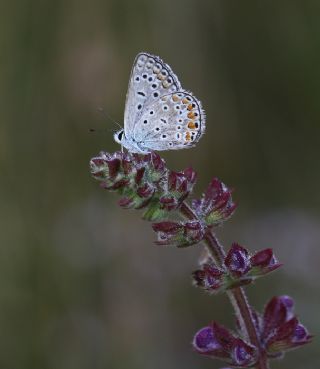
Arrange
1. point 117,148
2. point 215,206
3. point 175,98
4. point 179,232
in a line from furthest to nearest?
point 117,148 → point 175,98 → point 215,206 → point 179,232

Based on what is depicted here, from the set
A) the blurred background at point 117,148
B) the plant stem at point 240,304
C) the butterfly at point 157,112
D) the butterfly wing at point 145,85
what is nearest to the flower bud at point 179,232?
the plant stem at point 240,304

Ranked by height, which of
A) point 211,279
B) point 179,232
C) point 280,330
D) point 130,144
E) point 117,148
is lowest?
point 280,330

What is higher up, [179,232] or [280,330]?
[179,232]

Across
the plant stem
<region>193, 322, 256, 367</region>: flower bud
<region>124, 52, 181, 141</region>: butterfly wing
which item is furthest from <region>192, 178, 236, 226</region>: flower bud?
<region>124, 52, 181, 141</region>: butterfly wing

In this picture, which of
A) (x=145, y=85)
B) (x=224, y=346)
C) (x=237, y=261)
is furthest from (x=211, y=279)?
(x=145, y=85)

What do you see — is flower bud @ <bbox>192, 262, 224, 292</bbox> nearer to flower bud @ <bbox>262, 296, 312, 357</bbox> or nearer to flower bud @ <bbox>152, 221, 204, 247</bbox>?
flower bud @ <bbox>152, 221, 204, 247</bbox>

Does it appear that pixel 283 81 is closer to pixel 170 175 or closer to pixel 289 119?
pixel 289 119

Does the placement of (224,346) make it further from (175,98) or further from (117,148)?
(117,148)

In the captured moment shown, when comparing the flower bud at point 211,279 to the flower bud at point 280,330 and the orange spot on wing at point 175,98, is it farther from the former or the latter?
the orange spot on wing at point 175,98
